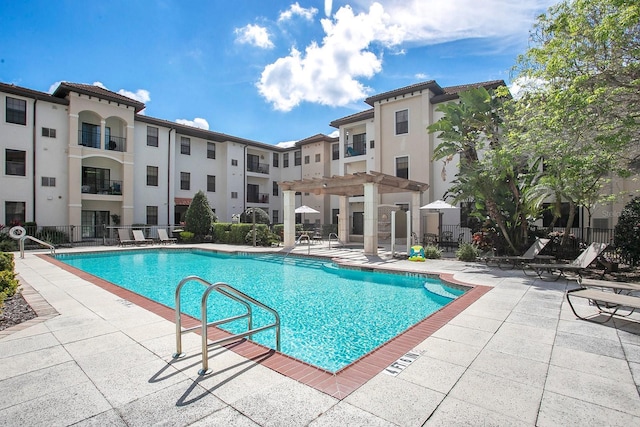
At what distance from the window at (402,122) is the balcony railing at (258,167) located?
1618cm

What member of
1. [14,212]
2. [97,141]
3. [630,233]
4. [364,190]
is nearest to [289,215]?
[364,190]

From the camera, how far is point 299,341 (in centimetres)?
590

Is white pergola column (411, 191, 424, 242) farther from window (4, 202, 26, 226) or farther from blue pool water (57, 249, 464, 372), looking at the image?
window (4, 202, 26, 226)

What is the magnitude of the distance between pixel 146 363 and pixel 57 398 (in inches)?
34.8

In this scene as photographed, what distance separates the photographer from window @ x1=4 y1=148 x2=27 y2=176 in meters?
21.2

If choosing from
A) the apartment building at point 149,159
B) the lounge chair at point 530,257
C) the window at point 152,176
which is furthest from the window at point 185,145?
the lounge chair at point 530,257

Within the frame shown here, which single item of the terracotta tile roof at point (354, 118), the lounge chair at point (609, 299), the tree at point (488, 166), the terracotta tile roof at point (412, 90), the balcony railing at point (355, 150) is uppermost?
the terracotta tile roof at point (412, 90)

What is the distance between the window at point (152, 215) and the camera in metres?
27.4

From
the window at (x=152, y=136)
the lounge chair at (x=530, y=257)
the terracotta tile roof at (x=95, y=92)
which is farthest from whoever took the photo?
the window at (x=152, y=136)

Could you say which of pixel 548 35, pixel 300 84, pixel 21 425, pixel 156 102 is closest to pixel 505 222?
pixel 548 35

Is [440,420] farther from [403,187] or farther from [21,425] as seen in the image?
[403,187]

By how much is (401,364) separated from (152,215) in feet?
92.3

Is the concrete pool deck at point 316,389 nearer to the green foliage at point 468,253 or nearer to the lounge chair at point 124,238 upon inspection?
the green foliage at point 468,253

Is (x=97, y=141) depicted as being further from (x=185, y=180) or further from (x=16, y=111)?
(x=185, y=180)
